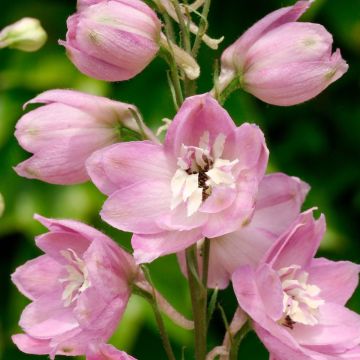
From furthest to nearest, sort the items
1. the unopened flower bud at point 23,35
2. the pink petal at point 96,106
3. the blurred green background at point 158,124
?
the blurred green background at point 158,124
the unopened flower bud at point 23,35
the pink petal at point 96,106

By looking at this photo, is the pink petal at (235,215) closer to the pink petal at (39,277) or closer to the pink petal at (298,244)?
the pink petal at (298,244)

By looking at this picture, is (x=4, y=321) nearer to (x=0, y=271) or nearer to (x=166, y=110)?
(x=0, y=271)

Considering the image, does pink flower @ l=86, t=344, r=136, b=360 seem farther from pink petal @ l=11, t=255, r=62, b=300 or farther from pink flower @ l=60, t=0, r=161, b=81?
pink flower @ l=60, t=0, r=161, b=81

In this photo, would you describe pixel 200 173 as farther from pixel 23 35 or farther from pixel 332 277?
pixel 23 35

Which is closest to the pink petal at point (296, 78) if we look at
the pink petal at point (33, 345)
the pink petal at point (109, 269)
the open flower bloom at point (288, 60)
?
the open flower bloom at point (288, 60)

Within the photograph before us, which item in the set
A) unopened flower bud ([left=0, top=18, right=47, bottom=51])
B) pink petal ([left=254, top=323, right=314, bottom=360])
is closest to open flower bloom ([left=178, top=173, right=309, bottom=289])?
pink petal ([left=254, top=323, right=314, bottom=360])

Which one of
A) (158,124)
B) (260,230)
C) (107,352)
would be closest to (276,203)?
(260,230)
